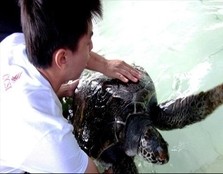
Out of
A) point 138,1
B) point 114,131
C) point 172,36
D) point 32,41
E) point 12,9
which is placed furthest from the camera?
point 138,1

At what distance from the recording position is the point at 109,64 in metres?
1.37

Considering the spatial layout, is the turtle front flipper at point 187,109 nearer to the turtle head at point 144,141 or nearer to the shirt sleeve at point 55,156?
the turtle head at point 144,141

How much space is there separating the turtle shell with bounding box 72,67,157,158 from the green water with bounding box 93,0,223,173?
19cm

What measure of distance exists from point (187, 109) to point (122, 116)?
0.27 meters

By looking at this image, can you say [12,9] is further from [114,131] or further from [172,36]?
[172,36]

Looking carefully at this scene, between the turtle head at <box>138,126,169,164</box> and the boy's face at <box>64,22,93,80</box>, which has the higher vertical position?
the boy's face at <box>64,22,93,80</box>

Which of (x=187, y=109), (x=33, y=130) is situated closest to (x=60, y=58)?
(x=33, y=130)

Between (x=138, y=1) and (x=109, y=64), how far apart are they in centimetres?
132

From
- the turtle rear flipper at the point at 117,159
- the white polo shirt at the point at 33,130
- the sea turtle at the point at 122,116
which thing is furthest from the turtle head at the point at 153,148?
the white polo shirt at the point at 33,130

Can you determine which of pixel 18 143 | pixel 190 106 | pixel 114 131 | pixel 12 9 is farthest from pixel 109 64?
pixel 18 143

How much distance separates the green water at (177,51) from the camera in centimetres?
163

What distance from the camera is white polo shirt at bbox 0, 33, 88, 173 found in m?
0.88

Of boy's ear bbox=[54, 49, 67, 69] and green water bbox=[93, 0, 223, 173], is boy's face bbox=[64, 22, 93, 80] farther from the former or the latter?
green water bbox=[93, 0, 223, 173]

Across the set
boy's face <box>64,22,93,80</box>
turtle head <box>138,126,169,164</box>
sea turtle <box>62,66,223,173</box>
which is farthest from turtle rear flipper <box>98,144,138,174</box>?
boy's face <box>64,22,93,80</box>
